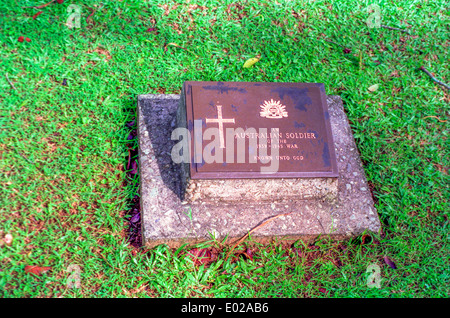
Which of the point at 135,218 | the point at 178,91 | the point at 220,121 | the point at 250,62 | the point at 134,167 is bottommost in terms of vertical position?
the point at 135,218

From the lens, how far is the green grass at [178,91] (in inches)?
93.7

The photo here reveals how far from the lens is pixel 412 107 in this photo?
10.7ft

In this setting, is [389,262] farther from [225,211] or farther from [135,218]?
[135,218]

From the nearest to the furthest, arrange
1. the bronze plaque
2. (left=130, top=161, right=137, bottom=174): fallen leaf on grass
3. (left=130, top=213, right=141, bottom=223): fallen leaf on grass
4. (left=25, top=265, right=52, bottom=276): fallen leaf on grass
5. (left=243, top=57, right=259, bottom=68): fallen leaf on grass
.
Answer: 1. (left=25, top=265, right=52, bottom=276): fallen leaf on grass
2. the bronze plaque
3. (left=130, top=213, right=141, bottom=223): fallen leaf on grass
4. (left=130, top=161, right=137, bottom=174): fallen leaf on grass
5. (left=243, top=57, right=259, bottom=68): fallen leaf on grass

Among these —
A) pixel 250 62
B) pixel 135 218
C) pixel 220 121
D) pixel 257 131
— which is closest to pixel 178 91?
pixel 250 62

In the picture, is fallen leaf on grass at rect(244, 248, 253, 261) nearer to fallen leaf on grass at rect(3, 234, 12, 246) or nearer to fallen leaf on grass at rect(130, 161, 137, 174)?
fallen leaf on grass at rect(130, 161, 137, 174)

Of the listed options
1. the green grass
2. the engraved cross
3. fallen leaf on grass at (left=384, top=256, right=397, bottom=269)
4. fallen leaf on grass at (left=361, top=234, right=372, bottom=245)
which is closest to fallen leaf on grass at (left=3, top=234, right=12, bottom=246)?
the green grass

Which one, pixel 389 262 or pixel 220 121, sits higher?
pixel 220 121

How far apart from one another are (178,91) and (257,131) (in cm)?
91

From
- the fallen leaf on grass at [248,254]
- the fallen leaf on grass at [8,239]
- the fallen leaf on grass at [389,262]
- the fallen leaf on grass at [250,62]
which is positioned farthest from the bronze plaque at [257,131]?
the fallen leaf on grass at [8,239]

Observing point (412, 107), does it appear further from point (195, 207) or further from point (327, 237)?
point (195, 207)

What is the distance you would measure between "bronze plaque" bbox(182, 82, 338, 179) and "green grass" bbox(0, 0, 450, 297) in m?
0.48

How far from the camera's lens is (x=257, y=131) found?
2443mm

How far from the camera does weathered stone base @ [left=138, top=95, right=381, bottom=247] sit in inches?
94.9
